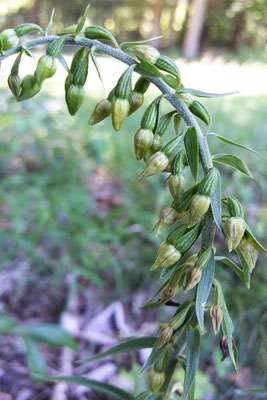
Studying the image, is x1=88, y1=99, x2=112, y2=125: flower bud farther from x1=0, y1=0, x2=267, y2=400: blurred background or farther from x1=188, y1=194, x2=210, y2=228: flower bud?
x1=0, y1=0, x2=267, y2=400: blurred background

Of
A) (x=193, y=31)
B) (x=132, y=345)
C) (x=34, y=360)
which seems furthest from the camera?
(x=193, y=31)

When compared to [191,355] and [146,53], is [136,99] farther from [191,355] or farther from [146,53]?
[191,355]

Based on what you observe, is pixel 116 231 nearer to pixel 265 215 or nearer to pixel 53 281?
pixel 53 281

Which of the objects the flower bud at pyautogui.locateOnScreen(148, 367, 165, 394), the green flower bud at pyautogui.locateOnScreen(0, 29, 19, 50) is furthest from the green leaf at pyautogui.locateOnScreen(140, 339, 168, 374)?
the green flower bud at pyautogui.locateOnScreen(0, 29, 19, 50)

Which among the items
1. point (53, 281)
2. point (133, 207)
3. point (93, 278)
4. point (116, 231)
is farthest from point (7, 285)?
point (133, 207)

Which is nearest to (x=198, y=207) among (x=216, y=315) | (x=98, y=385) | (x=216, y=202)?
(x=216, y=202)

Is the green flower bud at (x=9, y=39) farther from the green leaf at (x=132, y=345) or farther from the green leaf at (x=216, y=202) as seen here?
the green leaf at (x=132, y=345)

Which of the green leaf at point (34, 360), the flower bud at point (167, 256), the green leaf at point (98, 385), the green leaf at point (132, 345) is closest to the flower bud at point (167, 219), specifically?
the flower bud at point (167, 256)
